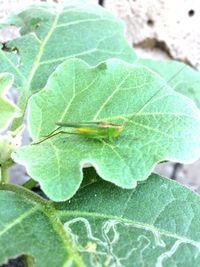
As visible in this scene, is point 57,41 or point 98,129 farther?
point 57,41

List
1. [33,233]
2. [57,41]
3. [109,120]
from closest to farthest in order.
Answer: [33,233], [109,120], [57,41]

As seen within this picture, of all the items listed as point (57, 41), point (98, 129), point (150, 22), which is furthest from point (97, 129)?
point (150, 22)

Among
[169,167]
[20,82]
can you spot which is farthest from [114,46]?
[169,167]

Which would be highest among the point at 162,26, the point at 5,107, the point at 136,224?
the point at 5,107

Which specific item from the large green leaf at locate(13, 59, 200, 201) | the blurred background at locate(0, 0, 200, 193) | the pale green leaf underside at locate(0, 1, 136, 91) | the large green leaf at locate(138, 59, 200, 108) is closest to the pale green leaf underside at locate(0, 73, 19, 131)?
the large green leaf at locate(13, 59, 200, 201)

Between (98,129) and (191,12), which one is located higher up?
(98,129)

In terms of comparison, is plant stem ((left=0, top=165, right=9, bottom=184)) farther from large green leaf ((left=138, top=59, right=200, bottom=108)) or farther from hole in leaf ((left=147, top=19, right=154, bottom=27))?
hole in leaf ((left=147, top=19, right=154, bottom=27))

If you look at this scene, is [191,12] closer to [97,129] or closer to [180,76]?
[180,76]

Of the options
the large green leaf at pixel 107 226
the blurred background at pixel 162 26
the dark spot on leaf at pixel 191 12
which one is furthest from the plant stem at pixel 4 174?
the dark spot on leaf at pixel 191 12
